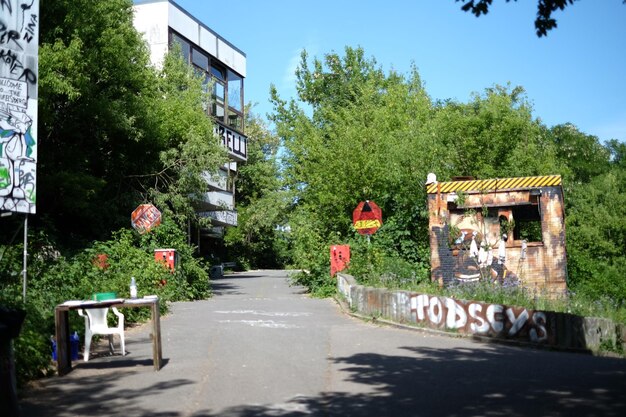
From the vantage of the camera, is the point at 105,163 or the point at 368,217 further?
the point at 105,163

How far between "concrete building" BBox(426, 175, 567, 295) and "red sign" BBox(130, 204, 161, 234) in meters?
8.32

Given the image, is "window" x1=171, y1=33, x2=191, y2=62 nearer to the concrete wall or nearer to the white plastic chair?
the concrete wall

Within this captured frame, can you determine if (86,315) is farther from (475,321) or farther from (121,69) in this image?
(121,69)

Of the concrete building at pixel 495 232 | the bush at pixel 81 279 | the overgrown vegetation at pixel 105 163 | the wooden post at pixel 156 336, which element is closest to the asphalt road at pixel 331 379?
the wooden post at pixel 156 336

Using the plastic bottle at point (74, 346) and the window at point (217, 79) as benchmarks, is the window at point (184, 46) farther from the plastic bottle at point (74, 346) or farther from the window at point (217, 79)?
the plastic bottle at point (74, 346)

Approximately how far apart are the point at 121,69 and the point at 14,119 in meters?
13.1

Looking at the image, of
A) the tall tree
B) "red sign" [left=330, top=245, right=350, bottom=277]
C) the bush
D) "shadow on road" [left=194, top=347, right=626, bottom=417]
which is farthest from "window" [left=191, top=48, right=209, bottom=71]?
"shadow on road" [left=194, top=347, right=626, bottom=417]

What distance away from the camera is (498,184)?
23.9 metres

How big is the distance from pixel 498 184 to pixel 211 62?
110 feet

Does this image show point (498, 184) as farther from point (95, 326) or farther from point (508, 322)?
point (95, 326)

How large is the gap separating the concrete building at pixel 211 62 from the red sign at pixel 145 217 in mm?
16617

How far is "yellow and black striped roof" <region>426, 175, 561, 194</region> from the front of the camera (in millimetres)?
23797

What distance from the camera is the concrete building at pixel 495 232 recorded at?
23.6 m

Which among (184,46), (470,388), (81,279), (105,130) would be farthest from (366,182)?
(184,46)
